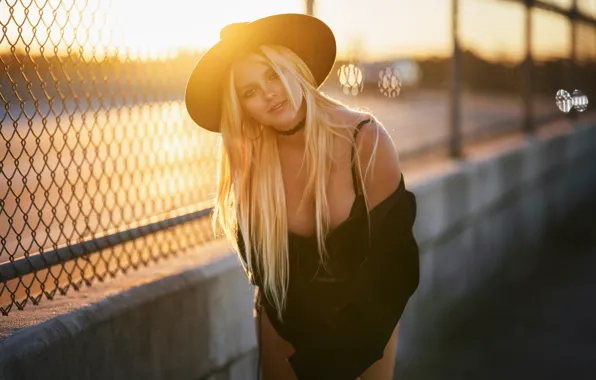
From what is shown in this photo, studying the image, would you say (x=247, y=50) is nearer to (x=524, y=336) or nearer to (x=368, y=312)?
(x=368, y=312)

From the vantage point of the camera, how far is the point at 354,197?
9.53 feet

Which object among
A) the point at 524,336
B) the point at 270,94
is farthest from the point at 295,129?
the point at 524,336

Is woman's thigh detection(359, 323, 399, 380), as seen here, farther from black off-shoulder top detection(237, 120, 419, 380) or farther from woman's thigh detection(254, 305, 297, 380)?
woman's thigh detection(254, 305, 297, 380)

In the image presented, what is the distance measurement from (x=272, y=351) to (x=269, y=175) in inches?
27.3

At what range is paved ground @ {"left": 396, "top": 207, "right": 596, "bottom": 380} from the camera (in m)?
5.13

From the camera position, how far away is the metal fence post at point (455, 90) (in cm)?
665

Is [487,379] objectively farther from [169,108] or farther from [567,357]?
[169,108]

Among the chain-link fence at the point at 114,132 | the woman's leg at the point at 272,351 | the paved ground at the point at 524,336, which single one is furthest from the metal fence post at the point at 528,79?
the woman's leg at the point at 272,351

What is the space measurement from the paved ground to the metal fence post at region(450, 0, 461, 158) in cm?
129

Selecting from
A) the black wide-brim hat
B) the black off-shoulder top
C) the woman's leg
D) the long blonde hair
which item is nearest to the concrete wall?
the woman's leg

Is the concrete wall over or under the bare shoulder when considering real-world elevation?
under

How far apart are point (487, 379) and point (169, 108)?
98.6 inches

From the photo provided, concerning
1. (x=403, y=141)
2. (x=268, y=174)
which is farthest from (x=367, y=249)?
(x=403, y=141)

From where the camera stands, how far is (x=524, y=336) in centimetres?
579
